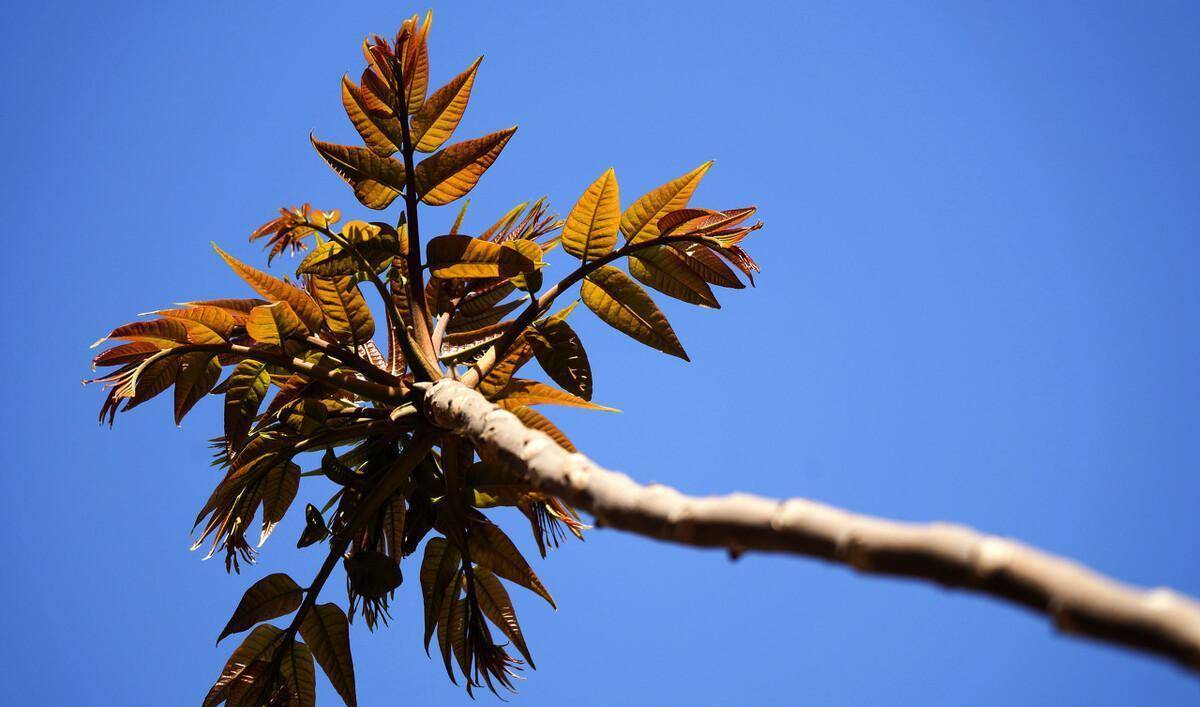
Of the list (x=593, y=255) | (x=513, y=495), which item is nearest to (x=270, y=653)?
(x=513, y=495)

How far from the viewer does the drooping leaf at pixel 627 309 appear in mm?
3695

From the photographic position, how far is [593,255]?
3.65 meters

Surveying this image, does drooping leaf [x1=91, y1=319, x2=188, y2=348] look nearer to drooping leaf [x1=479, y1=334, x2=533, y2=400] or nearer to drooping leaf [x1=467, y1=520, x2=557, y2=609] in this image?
drooping leaf [x1=479, y1=334, x2=533, y2=400]

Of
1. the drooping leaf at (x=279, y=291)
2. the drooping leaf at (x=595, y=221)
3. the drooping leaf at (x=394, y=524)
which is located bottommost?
the drooping leaf at (x=394, y=524)

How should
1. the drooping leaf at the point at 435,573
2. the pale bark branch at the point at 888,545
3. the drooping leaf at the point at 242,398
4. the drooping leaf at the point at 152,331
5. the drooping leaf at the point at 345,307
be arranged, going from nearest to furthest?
the pale bark branch at the point at 888,545
the drooping leaf at the point at 152,331
the drooping leaf at the point at 345,307
the drooping leaf at the point at 242,398
the drooping leaf at the point at 435,573

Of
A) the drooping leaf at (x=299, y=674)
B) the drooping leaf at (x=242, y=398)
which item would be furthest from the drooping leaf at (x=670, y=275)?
the drooping leaf at (x=299, y=674)

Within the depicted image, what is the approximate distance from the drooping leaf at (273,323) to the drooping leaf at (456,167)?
745 mm

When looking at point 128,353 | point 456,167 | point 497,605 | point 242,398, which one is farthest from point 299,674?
point 456,167

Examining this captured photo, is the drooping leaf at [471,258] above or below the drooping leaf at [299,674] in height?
above

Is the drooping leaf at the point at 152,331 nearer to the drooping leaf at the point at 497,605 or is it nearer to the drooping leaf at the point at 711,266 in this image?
the drooping leaf at the point at 497,605

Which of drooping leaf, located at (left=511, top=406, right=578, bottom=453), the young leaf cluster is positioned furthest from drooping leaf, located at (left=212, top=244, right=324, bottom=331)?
drooping leaf, located at (left=511, top=406, right=578, bottom=453)

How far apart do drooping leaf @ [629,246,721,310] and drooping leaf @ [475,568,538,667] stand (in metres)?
1.58

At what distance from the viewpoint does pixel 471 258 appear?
3.74 metres

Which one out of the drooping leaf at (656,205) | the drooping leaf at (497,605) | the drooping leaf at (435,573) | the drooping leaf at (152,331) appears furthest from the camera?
the drooping leaf at (497,605)
